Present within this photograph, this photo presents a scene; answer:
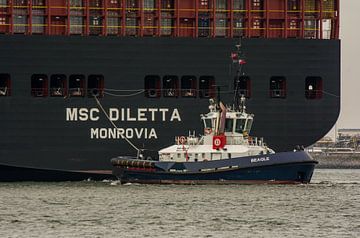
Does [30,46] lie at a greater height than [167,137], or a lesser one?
greater

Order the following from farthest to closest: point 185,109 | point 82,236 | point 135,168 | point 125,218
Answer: point 185,109 → point 135,168 → point 125,218 → point 82,236

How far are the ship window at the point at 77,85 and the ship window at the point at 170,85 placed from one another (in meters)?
3.94

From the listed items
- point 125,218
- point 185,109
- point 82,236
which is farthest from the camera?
point 185,109

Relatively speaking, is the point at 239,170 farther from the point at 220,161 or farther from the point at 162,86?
the point at 162,86

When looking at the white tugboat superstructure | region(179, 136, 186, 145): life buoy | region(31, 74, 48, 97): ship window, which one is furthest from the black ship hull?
the white tugboat superstructure

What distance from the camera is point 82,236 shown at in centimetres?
4425

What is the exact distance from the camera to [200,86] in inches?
2763

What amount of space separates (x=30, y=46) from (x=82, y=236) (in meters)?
24.6

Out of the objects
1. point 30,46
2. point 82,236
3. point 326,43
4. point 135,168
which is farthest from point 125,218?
point 326,43

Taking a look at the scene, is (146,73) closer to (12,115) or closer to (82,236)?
(12,115)

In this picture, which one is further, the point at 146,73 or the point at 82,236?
the point at 146,73

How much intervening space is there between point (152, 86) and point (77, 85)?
143 inches

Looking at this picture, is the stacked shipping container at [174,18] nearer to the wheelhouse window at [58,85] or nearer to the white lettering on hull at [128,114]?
the wheelhouse window at [58,85]

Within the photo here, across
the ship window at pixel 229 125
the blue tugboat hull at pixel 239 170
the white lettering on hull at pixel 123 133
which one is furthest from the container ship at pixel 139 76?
the blue tugboat hull at pixel 239 170
